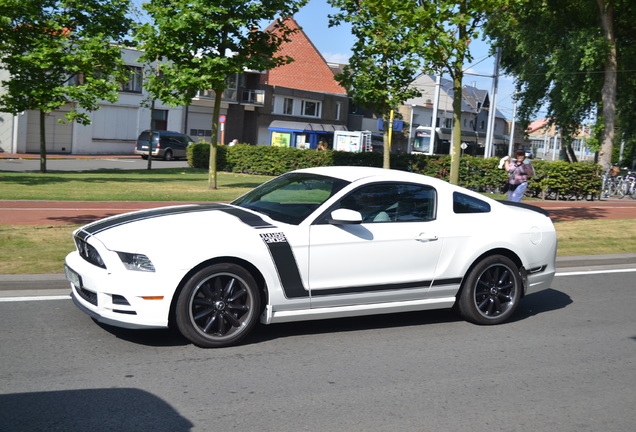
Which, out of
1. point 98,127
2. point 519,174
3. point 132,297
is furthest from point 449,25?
point 98,127

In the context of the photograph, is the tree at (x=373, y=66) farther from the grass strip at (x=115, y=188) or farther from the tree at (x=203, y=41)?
the grass strip at (x=115, y=188)

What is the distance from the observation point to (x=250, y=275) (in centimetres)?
588

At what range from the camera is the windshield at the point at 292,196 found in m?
6.41

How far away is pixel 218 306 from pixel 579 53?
26.8m

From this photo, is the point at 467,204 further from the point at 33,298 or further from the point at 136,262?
the point at 33,298

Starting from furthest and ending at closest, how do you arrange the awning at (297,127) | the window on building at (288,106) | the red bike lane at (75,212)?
the window on building at (288,106) < the awning at (297,127) < the red bike lane at (75,212)

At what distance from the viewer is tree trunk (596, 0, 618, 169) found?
28375 millimetres

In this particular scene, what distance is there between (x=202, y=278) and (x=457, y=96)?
10483mm

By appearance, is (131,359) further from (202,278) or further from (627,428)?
(627,428)

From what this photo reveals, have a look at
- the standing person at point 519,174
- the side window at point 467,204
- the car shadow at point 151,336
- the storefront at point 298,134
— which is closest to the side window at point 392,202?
the side window at point 467,204

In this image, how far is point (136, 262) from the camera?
18.3ft

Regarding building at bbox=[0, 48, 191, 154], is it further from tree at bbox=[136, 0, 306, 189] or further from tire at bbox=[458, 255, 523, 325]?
tire at bbox=[458, 255, 523, 325]

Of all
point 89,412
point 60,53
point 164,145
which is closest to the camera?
point 89,412

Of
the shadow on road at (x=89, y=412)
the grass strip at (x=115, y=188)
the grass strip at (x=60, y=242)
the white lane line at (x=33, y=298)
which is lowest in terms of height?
the shadow on road at (x=89, y=412)
